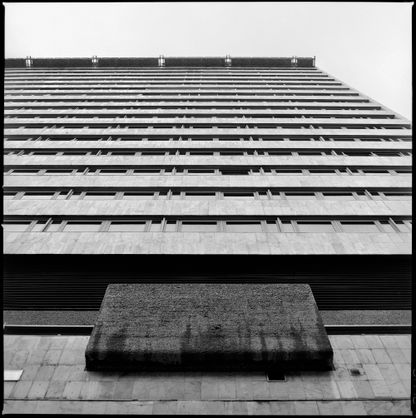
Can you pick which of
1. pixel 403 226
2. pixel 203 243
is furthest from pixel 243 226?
pixel 403 226

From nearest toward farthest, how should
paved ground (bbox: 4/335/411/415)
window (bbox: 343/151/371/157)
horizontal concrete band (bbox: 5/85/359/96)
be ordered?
paved ground (bbox: 4/335/411/415), window (bbox: 343/151/371/157), horizontal concrete band (bbox: 5/85/359/96)

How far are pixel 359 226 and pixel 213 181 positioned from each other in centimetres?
825

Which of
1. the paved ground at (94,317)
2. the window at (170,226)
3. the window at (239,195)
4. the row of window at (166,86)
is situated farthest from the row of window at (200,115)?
the paved ground at (94,317)

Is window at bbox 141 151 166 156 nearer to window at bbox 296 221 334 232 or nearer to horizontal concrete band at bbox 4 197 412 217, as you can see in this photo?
horizontal concrete band at bbox 4 197 412 217

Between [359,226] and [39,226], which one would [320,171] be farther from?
[39,226]

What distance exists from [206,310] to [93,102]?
29047 mm

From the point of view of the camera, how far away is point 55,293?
17.1m

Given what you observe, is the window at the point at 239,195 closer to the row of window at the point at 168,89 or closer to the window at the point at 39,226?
the window at the point at 39,226

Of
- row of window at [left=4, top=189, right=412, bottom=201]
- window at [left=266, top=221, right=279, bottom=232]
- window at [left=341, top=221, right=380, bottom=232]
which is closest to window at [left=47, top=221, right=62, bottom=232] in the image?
row of window at [left=4, top=189, right=412, bottom=201]

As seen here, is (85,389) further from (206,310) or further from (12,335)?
(206,310)

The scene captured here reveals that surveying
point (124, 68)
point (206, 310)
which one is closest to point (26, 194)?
point (206, 310)

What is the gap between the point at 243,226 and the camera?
67.6 feet

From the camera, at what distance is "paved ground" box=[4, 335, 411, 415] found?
11.9m

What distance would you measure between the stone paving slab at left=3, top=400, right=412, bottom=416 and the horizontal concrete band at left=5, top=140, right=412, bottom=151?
61.3ft
